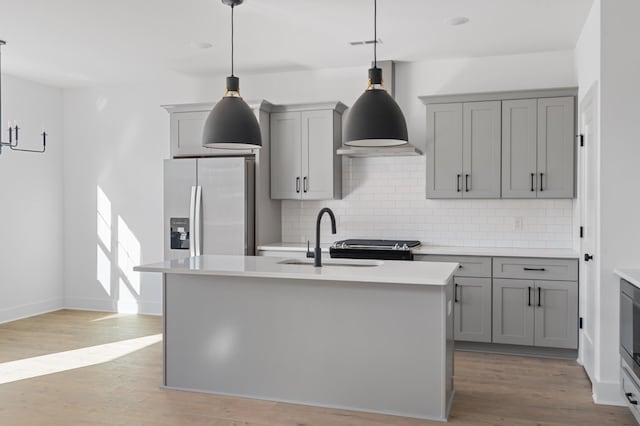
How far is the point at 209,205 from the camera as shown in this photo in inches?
229

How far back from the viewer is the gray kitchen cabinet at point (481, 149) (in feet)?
17.6

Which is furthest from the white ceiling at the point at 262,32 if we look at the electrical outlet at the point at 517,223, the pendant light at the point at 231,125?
the electrical outlet at the point at 517,223

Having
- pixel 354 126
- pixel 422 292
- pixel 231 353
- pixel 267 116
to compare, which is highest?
pixel 267 116

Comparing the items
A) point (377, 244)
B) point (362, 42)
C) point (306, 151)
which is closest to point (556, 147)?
point (377, 244)

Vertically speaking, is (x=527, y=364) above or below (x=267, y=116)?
below

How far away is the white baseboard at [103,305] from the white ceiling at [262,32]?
2.73 metres

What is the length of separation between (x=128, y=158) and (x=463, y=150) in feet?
13.1

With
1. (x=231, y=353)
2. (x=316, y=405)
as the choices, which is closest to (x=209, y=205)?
(x=231, y=353)

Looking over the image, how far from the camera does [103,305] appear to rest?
23.2 ft

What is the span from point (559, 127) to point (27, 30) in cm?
476

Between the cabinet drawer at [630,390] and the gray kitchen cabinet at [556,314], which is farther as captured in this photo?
the gray kitchen cabinet at [556,314]

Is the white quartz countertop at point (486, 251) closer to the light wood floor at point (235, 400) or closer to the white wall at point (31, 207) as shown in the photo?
the light wood floor at point (235, 400)

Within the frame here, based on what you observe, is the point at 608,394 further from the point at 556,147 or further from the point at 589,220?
the point at 556,147

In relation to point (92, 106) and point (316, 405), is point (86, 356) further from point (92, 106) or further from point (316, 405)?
point (92, 106)
